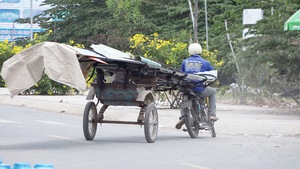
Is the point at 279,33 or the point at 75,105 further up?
the point at 279,33

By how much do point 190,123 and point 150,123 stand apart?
5.87ft

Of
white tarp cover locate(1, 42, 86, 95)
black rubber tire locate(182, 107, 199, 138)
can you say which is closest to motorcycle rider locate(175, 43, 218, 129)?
black rubber tire locate(182, 107, 199, 138)

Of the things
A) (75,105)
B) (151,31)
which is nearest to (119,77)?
(75,105)

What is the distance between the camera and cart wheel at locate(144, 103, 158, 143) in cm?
1541

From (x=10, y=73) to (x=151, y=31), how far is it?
39944 millimetres

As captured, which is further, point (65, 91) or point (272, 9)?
point (65, 91)

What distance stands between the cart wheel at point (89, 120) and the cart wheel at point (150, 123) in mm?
1040

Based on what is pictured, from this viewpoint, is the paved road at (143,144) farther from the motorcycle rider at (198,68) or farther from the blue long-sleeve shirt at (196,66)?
the blue long-sleeve shirt at (196,66)

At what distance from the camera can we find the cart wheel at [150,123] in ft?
50.6

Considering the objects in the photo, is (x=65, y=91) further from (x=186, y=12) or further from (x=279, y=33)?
(x=186, y=12)

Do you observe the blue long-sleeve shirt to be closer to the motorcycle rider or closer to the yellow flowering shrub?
the motorcycle rider

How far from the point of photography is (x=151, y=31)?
53625 millimetres

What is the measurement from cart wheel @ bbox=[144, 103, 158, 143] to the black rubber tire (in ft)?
4.25

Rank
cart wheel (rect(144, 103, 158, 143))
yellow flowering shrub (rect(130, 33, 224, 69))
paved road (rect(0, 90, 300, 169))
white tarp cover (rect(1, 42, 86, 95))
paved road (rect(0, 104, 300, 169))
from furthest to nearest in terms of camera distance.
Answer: yellow flowering shrub (rect(130, 33, 224, 69)) < cart wheel (rect(144, 103, 158, 143)) < white tarp cover (rect(1, 42, 86, 95)) < paved road (rect(0, 90, 300, 169)) < paved road (rect(0, 104, 300, 169))
